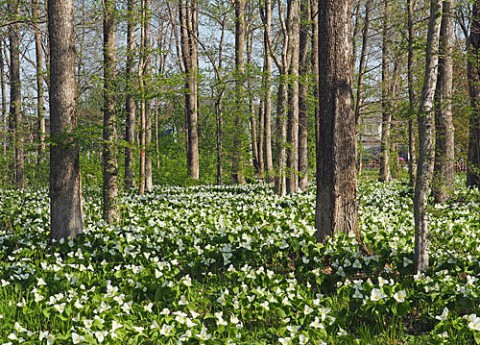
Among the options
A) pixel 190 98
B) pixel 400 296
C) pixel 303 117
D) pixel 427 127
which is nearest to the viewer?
pixel 400 296

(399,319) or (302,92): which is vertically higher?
(302,92)

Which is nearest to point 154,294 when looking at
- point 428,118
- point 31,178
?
point 428,118

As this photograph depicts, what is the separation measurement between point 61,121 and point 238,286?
3.58 m

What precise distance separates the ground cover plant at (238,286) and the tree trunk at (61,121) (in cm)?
38

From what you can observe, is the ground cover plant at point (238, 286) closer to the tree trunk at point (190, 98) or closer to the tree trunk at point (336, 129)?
the tree trunk at point (336, 129)

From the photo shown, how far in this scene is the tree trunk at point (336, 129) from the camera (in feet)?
18.6

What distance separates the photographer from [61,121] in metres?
6.57

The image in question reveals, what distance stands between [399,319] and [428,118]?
182 centimetres

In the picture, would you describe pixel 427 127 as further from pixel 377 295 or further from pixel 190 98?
pixel 190 98

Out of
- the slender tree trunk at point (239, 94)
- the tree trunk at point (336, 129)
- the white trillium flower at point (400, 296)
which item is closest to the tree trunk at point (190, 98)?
the slender tree trunk at point (239, 94)

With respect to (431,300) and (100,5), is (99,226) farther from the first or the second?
(431,300)

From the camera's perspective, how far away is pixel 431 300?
3945mm

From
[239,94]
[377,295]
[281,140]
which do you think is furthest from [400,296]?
[239,94]

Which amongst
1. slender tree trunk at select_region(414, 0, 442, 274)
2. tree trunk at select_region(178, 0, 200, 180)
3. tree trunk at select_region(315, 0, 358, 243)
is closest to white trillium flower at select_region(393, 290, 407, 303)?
slender tree trunk at select_region(414, 0, 442, 274)
